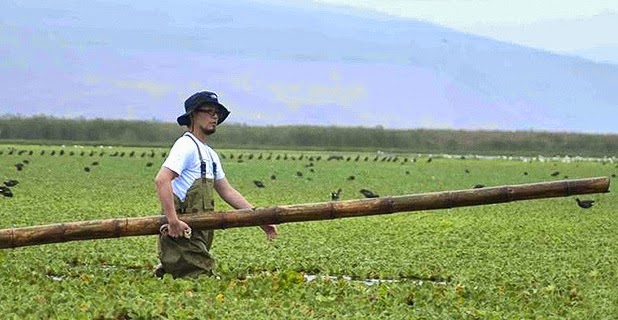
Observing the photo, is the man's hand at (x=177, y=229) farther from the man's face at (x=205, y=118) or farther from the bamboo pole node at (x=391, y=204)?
the bamboo pole node at (x=391, y=204)

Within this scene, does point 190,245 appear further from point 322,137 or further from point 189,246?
point 322,137

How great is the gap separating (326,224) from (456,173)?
25.1 meters

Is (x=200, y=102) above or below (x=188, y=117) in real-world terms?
above

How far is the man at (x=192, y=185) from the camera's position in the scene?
11328mm

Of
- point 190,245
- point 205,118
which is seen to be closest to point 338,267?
point 190,245

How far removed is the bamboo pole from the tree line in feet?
210

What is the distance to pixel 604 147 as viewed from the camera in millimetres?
83812

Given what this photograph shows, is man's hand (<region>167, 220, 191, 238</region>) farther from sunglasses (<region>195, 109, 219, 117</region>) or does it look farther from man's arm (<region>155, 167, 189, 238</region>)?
sunglasses (<region>195, 109, 219, 117</region>)

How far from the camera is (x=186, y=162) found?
37.1ft

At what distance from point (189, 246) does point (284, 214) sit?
88 centimetres

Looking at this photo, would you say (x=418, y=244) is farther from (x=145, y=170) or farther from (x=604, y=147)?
(x=604, y=147)

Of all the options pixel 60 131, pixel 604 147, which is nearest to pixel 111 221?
pixel 60 131

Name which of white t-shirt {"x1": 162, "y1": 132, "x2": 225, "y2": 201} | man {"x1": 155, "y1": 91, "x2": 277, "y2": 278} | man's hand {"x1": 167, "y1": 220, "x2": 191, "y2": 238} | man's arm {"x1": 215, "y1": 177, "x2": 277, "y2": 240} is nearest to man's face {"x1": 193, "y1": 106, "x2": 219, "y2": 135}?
man {"x1": 155, "y1": 91, "x2": 277, "y2": 278}

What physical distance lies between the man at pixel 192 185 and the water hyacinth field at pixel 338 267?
246 millimetres
